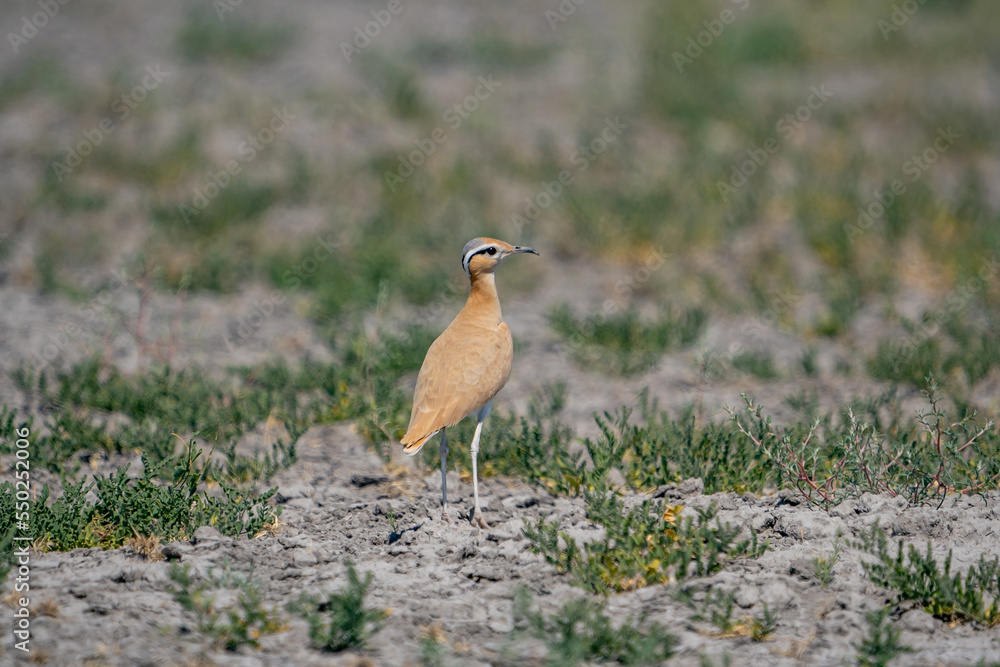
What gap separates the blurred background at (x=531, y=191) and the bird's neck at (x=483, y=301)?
3.30 ft

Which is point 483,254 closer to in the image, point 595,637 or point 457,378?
point 457,378

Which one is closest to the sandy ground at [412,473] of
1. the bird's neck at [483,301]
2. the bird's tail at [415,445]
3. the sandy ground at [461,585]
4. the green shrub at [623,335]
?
the sandy ground at [461,585]

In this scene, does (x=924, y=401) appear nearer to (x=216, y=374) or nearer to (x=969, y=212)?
(x=969, y=212)

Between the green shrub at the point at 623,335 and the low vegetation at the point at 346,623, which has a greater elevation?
the green shrub at the point at 623,335

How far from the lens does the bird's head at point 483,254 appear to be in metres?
5.58

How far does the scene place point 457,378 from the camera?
17.0ft

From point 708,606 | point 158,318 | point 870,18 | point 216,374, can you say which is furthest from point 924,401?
point 870,18

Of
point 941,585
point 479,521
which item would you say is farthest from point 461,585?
point 941,585

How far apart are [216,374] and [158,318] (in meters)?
1.19

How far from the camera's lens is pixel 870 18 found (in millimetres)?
14859

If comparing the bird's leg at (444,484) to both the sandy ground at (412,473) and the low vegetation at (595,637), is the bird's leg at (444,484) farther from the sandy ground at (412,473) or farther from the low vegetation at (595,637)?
the low vegetation at (595,637)

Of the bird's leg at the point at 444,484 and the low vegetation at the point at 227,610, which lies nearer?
the low vegetation at the point at 227,610

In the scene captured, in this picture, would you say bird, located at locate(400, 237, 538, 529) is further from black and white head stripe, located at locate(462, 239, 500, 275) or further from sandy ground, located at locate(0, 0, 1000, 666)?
sandy ground, located at locate(0, 0, 1000, 666)

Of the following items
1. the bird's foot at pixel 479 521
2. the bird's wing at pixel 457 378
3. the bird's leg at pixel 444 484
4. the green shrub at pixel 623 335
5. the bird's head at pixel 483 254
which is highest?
the bird's head at pixel 483 254
